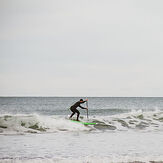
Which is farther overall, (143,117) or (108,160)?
(143,117)

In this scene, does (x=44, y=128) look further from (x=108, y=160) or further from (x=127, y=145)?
(x=108, y=160)

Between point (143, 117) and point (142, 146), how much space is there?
49.0ft

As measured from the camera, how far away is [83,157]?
356 inches

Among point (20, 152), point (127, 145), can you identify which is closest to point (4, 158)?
point (20, 152)

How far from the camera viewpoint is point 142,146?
11.4 metres

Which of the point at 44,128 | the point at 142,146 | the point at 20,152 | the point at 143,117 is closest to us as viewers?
the point at 20,152

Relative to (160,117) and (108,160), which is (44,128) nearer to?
(108,160)

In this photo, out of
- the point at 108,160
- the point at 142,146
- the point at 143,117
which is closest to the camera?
the point at 108,160

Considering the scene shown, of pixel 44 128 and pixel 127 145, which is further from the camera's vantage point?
pixel 44 128

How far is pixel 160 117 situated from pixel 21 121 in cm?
1611

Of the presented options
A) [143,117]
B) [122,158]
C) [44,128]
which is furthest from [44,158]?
[143,117]

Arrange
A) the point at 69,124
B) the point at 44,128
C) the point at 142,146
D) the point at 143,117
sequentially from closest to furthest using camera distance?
the point at 142,146 → the point at 44,128 → the point at 69,124 → the point at 143,117

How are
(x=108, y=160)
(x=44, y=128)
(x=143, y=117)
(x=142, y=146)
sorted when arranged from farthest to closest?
(x=143, y=117) < (x=44, y=128) < (x=142, y=146) < (x=108, y=160)

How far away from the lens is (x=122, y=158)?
8836 millimetres
